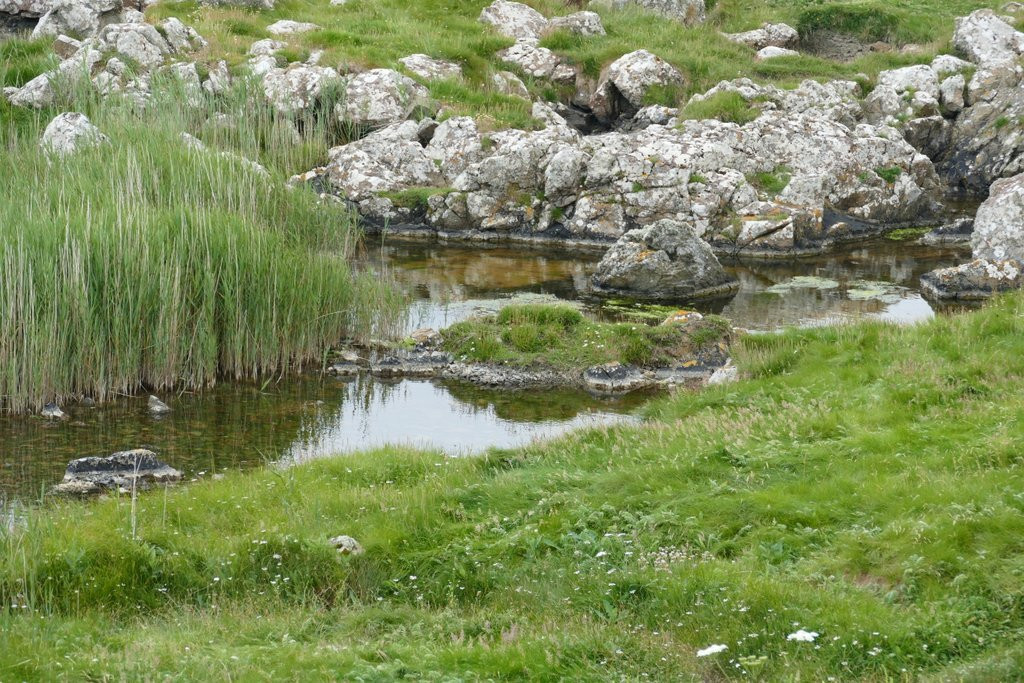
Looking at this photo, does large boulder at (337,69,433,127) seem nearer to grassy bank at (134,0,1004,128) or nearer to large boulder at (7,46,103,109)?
grassy bank at (134,0,1004,128)

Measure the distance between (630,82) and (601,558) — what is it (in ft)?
110

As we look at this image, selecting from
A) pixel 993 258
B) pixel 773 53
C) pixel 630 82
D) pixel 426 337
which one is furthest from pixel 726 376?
pixel 773 53

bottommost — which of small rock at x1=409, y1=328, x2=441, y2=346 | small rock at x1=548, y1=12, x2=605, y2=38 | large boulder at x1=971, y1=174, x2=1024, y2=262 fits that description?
small rock at x1=409, y1=328, x2=441, y2=346

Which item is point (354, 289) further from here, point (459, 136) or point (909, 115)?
point (909, 115)

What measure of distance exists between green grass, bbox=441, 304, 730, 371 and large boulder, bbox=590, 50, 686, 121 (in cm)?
2092

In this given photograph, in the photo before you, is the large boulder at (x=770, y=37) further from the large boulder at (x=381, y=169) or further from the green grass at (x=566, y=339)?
the green grass at (x=566, y=339)

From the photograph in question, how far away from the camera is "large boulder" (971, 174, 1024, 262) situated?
26.3 metres

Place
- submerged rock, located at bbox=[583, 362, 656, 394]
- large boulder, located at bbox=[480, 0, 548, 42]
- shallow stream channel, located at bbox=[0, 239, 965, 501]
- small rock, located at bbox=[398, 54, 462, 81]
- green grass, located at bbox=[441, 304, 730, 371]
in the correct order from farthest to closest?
large boulder, located at bbox=[480, 0, 548, 42], small rock, located at bbox=[398, 54, 462, 81], green grass, located at bbox=[441, 304, 730, 371], submerged rock, located at bbox=[583, 362, 656, 394], shallow stream channel, located at bbox=[0, 239, 965, 501]

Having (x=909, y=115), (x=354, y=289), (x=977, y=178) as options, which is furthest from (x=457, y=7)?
(x=354, y=289)

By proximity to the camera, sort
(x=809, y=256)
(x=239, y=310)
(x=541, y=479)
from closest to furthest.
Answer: (x=541, y=479)
(x=239, y=310)
(x=809, y=256)

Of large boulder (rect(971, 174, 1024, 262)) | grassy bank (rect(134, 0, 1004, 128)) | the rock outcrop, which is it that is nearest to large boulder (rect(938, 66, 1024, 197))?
grassy bank (rect(134, 0, 1004, 128))

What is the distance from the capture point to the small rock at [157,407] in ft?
58.6

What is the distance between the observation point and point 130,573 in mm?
10367

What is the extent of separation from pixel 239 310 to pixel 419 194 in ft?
50.6
